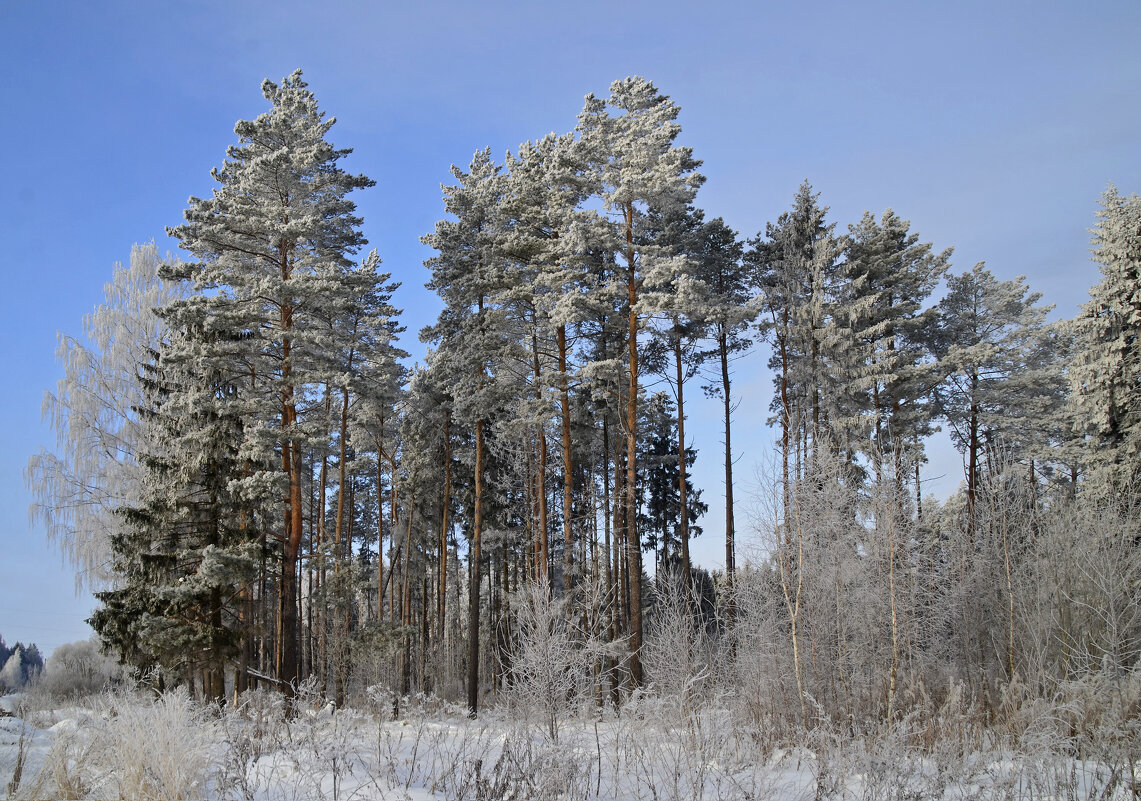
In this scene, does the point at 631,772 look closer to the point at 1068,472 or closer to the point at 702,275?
the point at 702,275

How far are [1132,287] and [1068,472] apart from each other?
11.0 meters

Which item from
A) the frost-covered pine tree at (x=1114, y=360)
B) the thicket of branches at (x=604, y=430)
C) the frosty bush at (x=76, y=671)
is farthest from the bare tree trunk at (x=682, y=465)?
the frosty bush at (x=76, y=671)

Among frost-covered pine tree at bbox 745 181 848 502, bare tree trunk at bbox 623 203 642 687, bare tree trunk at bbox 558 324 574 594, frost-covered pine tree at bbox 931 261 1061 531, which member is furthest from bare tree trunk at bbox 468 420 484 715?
frost-covered pine tree at bbox 931 261 1061 531

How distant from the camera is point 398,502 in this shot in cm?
2984

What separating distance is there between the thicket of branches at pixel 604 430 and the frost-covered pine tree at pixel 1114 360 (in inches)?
3.8

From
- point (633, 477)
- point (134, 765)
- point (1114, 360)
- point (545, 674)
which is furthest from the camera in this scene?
point (1114, 360)

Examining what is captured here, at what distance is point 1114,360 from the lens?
20.8m

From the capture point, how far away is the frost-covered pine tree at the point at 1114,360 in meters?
20.6

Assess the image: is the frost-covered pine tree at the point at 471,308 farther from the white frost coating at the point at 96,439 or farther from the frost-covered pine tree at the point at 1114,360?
the frost-covered pine tree at the point at 1114,360

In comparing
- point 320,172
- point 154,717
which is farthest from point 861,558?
point 320,172

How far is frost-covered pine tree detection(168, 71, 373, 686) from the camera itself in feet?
54.8

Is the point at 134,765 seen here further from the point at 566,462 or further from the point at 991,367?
the point at 991,367

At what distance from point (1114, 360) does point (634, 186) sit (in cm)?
1510

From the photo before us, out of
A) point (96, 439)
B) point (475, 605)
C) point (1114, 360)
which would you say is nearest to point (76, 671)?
point (96, 439)
